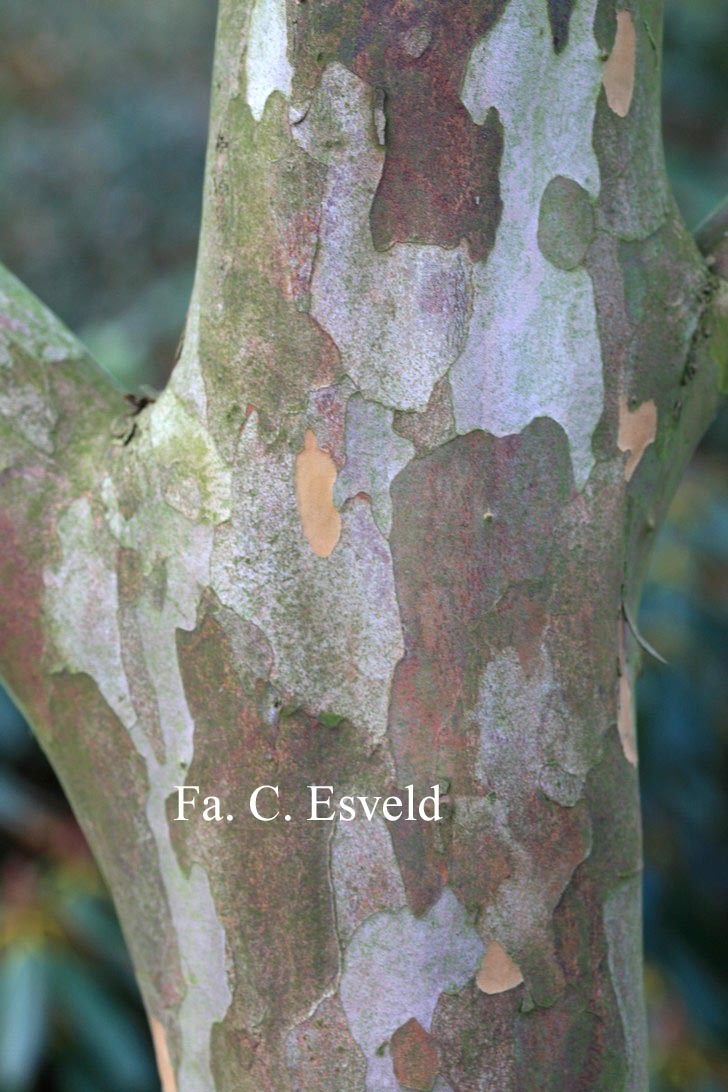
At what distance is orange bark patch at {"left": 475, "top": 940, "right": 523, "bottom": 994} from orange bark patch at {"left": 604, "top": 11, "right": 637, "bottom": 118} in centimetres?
44

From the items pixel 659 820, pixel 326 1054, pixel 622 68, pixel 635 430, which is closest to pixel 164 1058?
pixel 326 1054

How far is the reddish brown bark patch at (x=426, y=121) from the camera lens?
525 millimetres

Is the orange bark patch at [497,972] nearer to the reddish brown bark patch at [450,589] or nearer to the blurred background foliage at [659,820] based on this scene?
the reddish brown bark patch at [450,589]

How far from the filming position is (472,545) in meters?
0.53

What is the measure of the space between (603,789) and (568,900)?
0.20 feet

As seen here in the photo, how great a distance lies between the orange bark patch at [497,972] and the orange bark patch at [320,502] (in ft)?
0.70

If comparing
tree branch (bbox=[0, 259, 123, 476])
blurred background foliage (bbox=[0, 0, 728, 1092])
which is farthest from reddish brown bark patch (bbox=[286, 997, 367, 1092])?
blurred background foliage (bbox=[0, 0, 728, 1092])

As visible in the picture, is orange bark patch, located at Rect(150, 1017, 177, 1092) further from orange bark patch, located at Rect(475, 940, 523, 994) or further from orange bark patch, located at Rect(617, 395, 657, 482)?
orange bark patch, located at Rect(617, 395, 657, 482)

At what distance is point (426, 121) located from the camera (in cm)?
53

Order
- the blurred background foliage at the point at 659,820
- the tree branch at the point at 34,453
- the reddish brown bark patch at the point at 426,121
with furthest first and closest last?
1. the blurred background foliage at the point at 659,820
2. the tree branch at the point at 34,453
3. the reddish brown bark patch at the point at 426,121

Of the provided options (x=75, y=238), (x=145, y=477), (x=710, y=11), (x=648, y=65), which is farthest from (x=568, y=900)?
(x=75, y=238)

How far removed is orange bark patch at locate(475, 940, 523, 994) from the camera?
1.74ft

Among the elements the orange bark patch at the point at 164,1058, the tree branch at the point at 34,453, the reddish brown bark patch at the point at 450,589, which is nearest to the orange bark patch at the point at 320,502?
the reddish brown bark patch at the point at 450,589

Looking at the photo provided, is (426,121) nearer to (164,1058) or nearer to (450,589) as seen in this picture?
(450,589)
